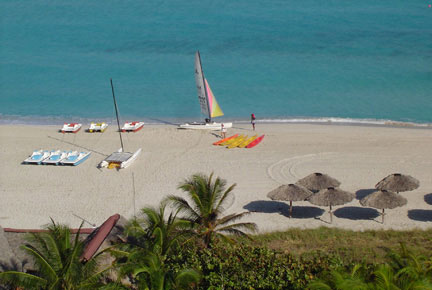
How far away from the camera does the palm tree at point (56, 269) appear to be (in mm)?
12797

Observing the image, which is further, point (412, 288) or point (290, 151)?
point (290, 151)

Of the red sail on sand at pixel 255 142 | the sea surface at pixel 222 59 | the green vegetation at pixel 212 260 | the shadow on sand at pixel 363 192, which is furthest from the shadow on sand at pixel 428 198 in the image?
the sea surface at pixel 222 59

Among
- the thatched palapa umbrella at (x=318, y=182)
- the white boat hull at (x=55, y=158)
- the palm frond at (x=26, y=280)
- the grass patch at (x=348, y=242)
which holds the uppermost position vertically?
the white boat hull at (x=55, y=158)

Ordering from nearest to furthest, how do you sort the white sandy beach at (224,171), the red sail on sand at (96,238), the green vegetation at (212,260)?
the green vegetation at (212,260)
the red sail on sand at (96,238)
the white sandy beach at (224,171)

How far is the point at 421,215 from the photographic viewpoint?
20.6m

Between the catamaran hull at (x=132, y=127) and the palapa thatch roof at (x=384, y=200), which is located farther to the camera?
the catamaran hull at (x=132, y=127)

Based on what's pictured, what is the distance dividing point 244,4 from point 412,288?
196 ft

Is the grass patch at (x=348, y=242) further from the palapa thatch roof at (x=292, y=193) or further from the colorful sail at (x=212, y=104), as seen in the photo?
the colorful sail at (x=212, y=104)

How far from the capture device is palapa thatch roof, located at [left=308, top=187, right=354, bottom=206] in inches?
781

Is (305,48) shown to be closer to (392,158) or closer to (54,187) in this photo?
(392,158)

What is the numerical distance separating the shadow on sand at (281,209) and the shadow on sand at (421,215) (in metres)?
3.21

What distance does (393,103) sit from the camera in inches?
1548

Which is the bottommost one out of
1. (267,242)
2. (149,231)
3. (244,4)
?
(267,242)

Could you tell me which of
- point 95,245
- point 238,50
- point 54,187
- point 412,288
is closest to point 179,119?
point 54,187
